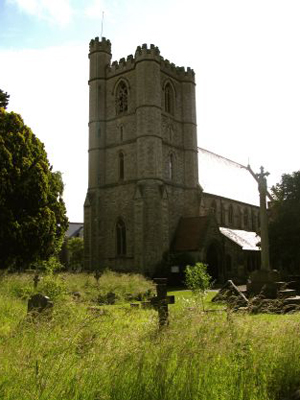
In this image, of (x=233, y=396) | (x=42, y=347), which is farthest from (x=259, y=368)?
(x=42, y=347)

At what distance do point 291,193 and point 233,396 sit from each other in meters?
24.9

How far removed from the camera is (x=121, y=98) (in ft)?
116

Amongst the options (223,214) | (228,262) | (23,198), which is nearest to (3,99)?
(23,198)

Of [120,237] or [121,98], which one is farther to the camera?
[121,98]

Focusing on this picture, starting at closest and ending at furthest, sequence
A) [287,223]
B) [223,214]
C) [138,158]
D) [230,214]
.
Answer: [287,223] → [138,158] → [223,214] → [230,214]

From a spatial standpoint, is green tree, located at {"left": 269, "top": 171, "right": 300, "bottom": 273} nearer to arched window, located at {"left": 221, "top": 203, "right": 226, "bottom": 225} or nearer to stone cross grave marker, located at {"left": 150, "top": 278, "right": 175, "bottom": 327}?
arched window, located at {"left": 221, "top": 203, "right": 226, "bottom": 225}

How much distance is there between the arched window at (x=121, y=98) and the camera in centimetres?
3512

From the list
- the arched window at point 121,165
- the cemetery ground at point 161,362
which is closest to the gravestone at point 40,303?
the cemetery ground at point 161,362

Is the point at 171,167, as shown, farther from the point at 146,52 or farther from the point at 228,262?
the point at 146,52

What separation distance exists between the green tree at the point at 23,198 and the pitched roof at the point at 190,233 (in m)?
11.1

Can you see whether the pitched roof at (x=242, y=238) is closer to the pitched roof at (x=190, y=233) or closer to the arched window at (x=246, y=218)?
the arched window at (x=246, y=218)

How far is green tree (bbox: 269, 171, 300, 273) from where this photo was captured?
2661 cm

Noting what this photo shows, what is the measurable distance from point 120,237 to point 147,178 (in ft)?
17.4

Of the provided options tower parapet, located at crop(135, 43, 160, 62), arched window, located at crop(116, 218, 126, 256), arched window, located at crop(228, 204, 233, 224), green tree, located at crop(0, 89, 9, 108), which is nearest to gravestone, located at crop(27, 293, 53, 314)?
green tree, located at crop(0, 89, 9, 108)
